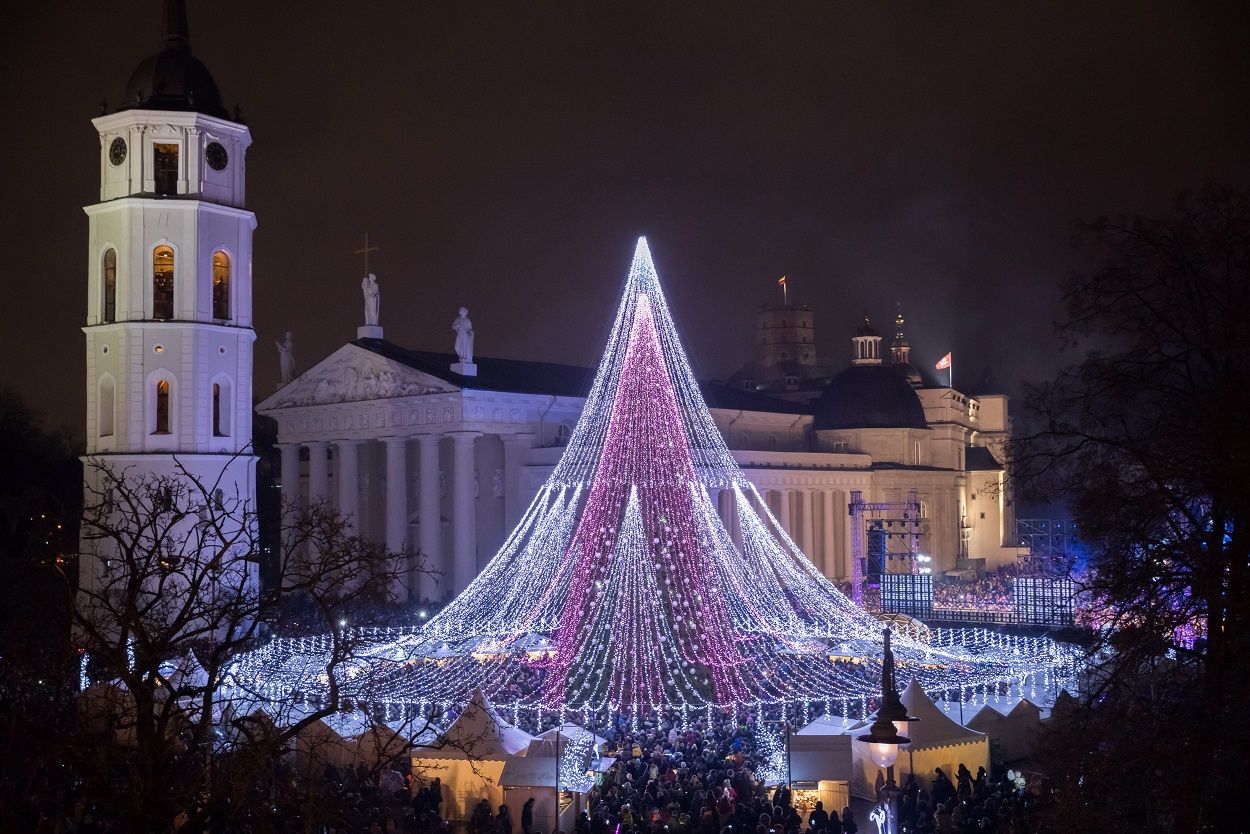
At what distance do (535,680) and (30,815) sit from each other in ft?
43.0

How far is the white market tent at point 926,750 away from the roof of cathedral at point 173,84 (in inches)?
1074

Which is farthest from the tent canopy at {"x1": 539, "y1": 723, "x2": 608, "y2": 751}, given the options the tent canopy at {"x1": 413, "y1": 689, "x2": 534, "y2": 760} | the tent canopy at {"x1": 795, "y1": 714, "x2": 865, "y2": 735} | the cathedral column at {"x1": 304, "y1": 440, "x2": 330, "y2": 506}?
the cathedral column at {"x1": 304, "y1": 440, "x2": 330, "y2": 506}

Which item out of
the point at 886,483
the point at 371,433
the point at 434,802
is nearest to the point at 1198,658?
the point at 434,802

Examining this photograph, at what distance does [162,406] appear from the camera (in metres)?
44.0

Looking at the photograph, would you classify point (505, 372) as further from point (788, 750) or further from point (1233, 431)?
point (1233, 431)

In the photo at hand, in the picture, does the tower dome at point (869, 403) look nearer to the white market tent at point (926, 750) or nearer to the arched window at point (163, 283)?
the arched window at point (163, 283)

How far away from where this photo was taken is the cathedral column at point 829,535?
7606 centimetres

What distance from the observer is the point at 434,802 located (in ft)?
78.7

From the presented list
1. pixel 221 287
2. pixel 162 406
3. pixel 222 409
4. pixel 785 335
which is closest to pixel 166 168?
pixel 221 287

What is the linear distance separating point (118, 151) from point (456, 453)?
70.4 feet

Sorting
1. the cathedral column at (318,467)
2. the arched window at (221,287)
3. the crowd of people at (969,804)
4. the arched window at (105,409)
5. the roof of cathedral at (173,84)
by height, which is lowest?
the crowd of people at (969,804)

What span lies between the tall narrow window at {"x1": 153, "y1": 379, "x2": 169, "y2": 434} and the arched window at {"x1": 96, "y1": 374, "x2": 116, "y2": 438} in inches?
55.6

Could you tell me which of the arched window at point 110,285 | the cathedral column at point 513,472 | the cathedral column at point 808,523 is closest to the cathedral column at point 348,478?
the cathedral column at point 513,472

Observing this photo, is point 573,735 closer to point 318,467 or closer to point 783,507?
point 318,467
